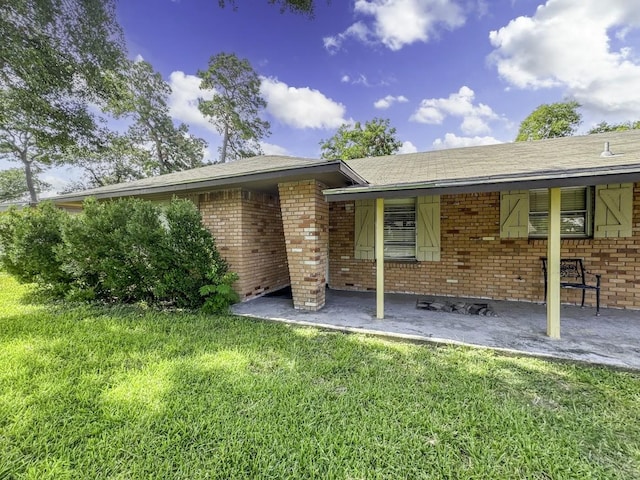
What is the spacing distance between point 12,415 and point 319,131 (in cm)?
2264

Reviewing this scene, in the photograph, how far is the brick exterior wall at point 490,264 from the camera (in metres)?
5.25

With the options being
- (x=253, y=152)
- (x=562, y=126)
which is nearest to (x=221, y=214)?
(x=253, y=152)

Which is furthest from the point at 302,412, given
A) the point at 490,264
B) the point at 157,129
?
the point at 157,129

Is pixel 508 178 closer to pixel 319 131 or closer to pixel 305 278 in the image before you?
pixel 305 278

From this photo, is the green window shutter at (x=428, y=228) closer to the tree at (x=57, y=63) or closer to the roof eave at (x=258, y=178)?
the roof eave at (x=258, y=178)

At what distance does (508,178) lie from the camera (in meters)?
3.74

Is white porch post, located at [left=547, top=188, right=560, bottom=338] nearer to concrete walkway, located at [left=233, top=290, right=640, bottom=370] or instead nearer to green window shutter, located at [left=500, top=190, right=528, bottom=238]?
concrete walkway, located at [left=233, top=290, right=640, bottom=370]

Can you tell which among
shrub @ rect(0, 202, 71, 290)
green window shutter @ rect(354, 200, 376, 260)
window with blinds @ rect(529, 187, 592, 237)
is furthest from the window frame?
shrub @ rect(0, 202, 71, 290)

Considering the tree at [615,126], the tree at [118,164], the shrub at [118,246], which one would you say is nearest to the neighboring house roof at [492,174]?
the shrub at [118,246]

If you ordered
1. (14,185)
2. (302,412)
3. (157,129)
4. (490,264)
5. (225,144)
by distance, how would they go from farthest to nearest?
(14,185)
(225,144)
(157,129)
(490,264)
(302,412)

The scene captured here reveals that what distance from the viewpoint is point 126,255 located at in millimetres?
5414

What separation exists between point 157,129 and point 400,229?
21917mm

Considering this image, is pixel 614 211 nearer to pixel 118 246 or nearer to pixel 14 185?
pixel 118 246

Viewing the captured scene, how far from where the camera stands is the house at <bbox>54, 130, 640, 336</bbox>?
4.55m
